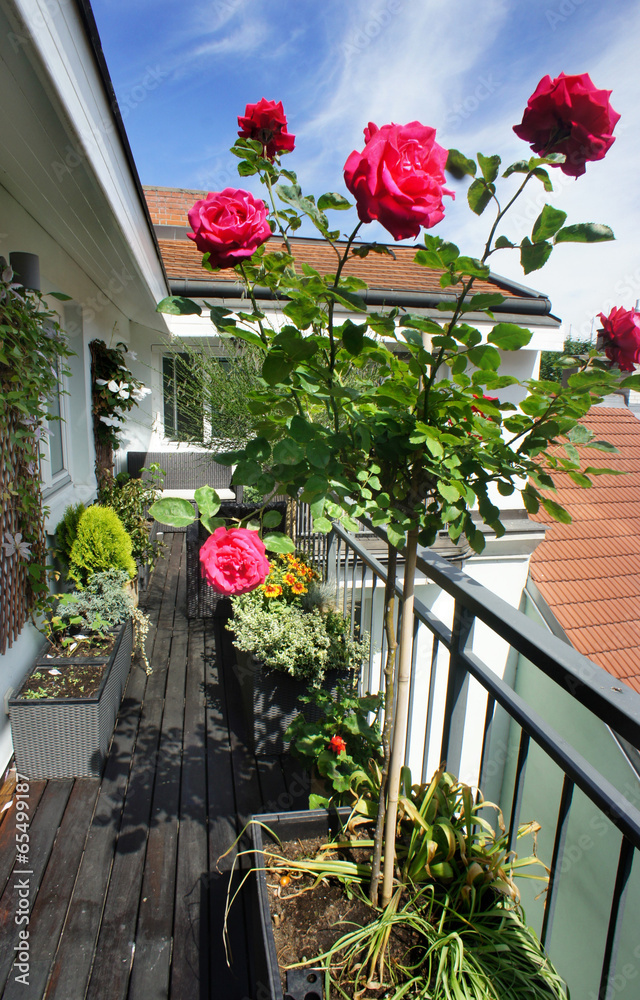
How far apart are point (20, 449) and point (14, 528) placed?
375mm

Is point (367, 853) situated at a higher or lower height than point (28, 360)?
lower

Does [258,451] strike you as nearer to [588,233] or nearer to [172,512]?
[172,512]

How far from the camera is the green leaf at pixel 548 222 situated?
0.68 metres

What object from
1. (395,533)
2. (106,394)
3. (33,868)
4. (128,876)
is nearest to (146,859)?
(128,876)

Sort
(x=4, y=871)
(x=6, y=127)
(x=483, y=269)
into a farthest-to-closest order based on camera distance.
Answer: (x=4, y=871) < (x=6, y=127) < (x=483, y=269)

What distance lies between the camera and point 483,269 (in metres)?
0.69

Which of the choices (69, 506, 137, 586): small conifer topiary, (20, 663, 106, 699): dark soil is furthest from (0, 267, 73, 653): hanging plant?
(69, 506, 137, 586): small conifer topiary

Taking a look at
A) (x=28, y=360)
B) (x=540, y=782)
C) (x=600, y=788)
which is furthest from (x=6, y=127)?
(x=540, y=782)

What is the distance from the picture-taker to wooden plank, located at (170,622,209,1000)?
157cm

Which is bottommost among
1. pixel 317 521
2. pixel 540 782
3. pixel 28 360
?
pixel 540 782

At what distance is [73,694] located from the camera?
2.42m

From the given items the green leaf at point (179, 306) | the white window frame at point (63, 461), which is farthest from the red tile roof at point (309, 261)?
the green leaf at point (179, 306)

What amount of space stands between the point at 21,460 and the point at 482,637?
4.71 metres

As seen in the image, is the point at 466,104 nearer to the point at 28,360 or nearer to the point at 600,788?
the point at 28,360
